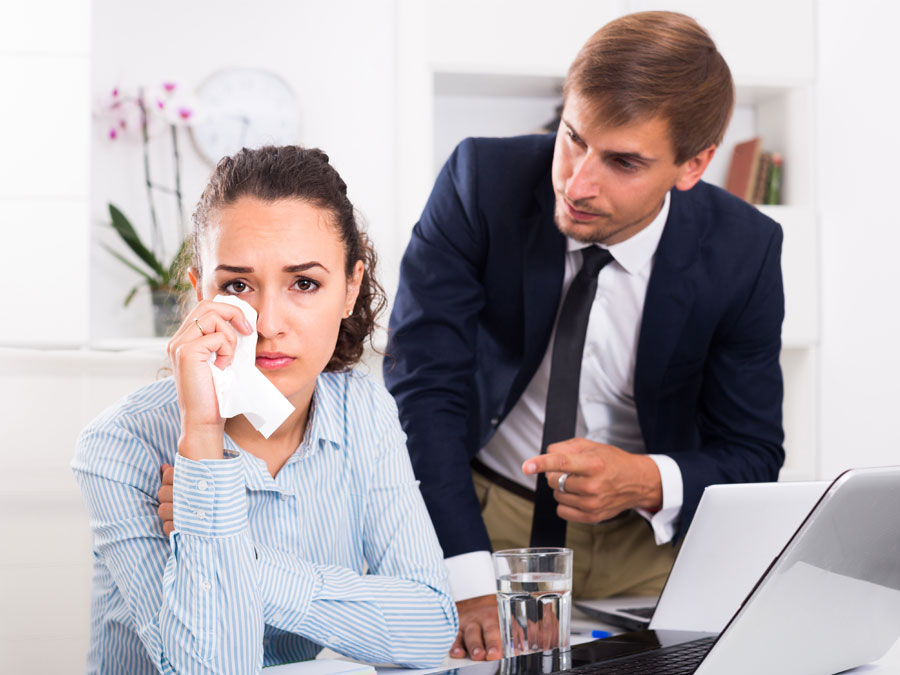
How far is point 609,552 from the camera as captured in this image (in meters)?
1.70

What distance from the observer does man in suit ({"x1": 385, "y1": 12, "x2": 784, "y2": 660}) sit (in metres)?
1.51

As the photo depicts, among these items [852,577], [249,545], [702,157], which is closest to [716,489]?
[852,577]

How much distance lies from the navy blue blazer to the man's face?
9cm

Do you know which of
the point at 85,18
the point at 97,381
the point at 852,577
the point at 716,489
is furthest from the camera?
the point at 85,18

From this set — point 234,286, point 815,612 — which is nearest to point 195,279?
point 234,286

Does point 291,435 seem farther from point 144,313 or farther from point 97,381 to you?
point 144,313

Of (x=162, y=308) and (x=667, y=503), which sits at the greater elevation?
(x=162, y=308)

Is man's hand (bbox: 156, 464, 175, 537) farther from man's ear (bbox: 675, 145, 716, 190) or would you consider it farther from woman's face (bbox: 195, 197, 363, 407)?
man's ear (bbox: 675, 145, 716, 190)

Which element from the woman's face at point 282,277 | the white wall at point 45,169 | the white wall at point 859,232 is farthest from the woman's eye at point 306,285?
the white wall at point 859,232

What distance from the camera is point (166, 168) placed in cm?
313

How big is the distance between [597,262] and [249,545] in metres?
0.83

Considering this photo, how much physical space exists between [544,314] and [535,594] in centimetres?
70

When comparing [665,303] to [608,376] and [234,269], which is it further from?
[234,269]

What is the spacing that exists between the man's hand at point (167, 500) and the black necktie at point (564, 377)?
689 millimetres
